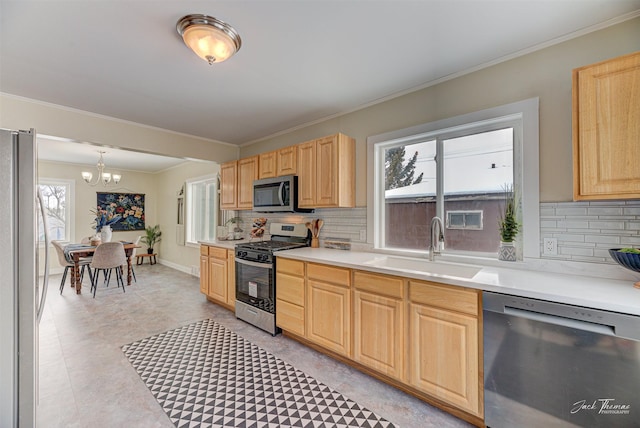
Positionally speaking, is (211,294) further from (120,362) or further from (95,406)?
(95,406)

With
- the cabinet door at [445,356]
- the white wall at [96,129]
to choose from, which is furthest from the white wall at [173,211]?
the cabinet door at [445,356]

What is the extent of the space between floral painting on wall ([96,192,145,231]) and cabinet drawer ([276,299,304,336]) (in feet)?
19.9

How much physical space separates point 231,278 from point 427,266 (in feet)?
8.02

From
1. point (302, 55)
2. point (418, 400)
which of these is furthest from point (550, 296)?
point (302, 55)

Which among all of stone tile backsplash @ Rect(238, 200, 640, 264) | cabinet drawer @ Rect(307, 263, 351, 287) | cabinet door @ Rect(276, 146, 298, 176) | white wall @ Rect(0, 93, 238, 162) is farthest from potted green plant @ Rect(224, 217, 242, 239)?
stone tile backsplash @ Rect(238, 200, 640, 264)

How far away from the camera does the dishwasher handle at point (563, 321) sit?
48.1 inches

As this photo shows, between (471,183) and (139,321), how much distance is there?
3.96 metres

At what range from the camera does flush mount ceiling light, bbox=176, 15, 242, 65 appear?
5.24 ft

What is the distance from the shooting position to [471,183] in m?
2.26

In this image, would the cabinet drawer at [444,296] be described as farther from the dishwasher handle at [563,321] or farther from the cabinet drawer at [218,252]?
the cabinet drawer at [218,252]

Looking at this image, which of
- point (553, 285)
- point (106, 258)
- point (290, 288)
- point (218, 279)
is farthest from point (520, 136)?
point (106, 258)

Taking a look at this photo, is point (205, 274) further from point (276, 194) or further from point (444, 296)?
point (444, 296)

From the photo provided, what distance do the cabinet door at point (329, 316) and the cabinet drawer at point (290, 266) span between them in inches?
5.9

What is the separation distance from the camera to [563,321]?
4.30ft
